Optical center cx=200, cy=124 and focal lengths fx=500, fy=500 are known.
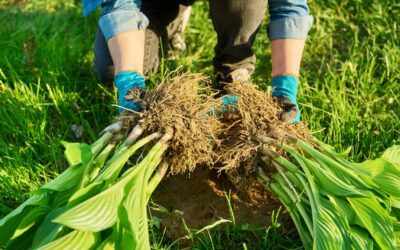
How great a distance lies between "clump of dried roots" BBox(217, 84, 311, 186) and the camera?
142 cm

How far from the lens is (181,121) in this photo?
140cm

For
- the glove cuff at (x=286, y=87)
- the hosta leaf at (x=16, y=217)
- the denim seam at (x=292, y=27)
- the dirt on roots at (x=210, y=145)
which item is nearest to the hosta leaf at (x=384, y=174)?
the dirt on roots at (x=210, y=145)

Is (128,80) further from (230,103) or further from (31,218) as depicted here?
(31,218)

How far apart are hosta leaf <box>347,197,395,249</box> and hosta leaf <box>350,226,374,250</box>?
0.7 inches

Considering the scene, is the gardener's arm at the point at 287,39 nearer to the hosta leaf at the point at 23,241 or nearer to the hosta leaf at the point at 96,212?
the hosta leaf at the point at 96,212

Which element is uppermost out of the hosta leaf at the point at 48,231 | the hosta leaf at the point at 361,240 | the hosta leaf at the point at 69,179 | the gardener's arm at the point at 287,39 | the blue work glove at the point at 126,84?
the gardener's arm at the point at 287,39

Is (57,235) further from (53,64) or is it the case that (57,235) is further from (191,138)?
(53,64)

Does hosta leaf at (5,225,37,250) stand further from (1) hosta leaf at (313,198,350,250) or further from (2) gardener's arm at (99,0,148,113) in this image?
(1) hosta leaf at (313,198,350,250)

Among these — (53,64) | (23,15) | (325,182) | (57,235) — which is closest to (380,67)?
(325,182)

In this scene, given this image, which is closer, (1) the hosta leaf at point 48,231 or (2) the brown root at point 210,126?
(1) the hosta leaf at point 48,231

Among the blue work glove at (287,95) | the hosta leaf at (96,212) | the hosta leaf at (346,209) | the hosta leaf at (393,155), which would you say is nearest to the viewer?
the hosta leaf at (96,212)

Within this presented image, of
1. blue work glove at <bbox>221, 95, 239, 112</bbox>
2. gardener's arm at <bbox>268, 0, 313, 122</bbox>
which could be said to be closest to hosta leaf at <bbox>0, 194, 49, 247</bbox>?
blue work glove at <bbox>221, 95, 239, 112</bbox>

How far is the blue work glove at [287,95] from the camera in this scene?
1527 millimetres

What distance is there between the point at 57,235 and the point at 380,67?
1528 mm
